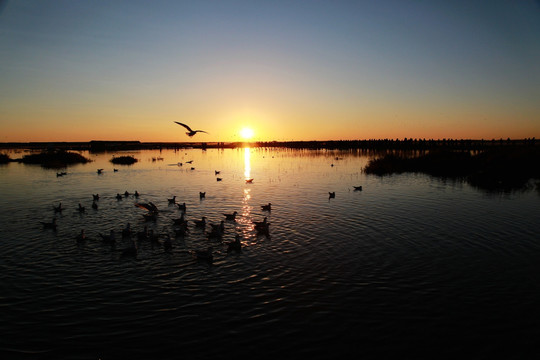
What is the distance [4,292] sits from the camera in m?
9.81

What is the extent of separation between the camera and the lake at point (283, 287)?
24.7 ft

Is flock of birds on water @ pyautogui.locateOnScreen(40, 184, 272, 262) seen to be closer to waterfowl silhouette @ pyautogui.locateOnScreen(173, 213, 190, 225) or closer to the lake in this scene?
waterfowl silhouette @ pyautogui.locateOnScreen(173, 213, 190, 225)

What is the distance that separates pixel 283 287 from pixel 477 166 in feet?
140

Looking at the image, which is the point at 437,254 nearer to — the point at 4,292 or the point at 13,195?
the point at 4,292

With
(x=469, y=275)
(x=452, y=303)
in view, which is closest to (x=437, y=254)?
(x=469, y=275)

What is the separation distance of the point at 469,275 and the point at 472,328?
3426mm

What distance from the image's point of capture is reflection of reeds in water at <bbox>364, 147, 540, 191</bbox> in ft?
112

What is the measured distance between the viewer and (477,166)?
43.2 metres

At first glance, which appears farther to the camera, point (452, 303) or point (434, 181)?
point (434, 181)

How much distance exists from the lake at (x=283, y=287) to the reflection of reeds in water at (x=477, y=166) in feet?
52.4

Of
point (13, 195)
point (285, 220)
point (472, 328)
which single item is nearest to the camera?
point (472, 328)

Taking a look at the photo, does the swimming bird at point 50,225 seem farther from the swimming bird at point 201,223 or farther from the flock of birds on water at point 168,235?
the swimming bird at point 201,223

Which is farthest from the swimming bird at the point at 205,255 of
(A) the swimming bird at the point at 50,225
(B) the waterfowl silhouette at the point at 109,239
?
(A) the swimming bird at the point at 50,225

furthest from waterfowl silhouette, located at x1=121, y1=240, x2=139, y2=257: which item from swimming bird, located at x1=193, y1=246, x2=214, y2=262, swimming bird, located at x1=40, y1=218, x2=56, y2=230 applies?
swimming bird, located at x1=40, y1=218, x2=56, y2=230
